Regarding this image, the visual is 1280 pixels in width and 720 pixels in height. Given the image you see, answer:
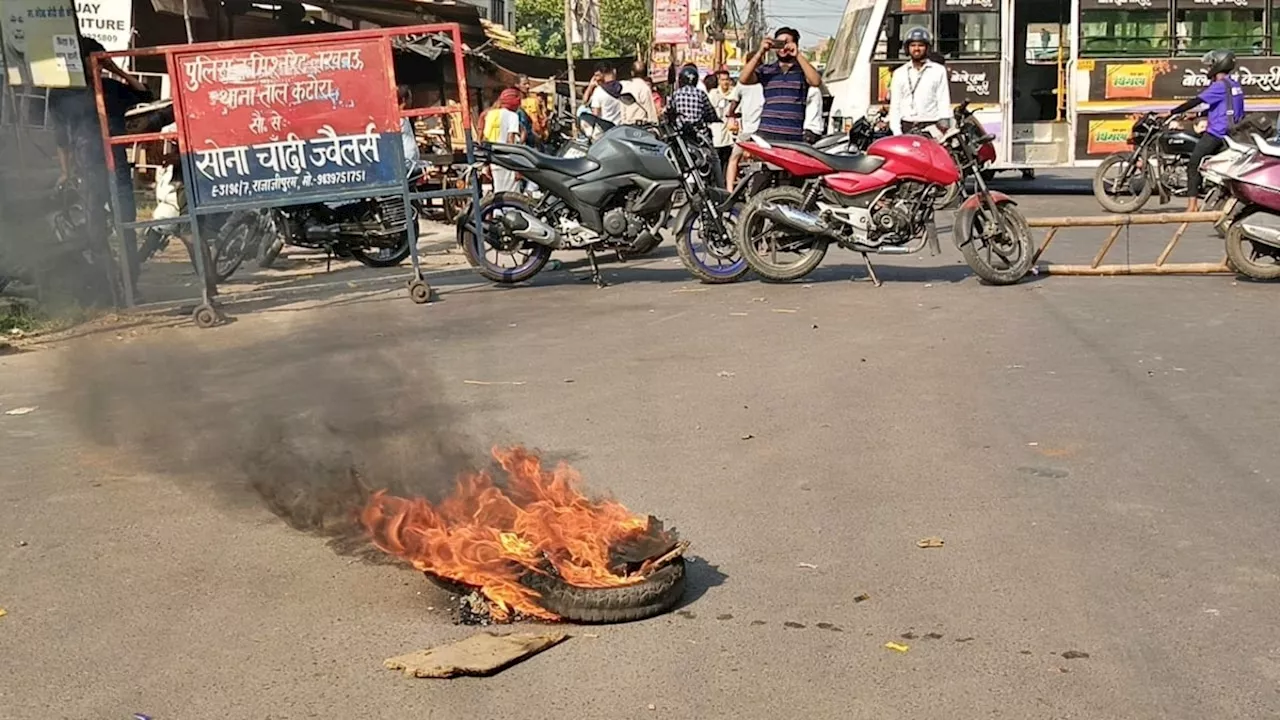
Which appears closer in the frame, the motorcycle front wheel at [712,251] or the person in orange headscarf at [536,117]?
the motorcycle front wheel at [712,251]

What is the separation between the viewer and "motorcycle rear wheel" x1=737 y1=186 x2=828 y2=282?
9930mm

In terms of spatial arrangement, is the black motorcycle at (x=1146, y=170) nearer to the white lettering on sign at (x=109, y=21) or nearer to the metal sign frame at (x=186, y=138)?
the metal sign frame at (x=186, y=138)

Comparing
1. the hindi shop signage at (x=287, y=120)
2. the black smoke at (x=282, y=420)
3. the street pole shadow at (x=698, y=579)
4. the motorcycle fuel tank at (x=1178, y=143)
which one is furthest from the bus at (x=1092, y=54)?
the street pole shadow at (x=698, y=579)

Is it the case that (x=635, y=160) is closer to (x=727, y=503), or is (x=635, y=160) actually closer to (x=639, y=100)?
(x=727, y=503)

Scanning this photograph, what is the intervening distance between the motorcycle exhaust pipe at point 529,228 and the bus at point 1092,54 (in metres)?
9.00

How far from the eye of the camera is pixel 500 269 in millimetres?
10656

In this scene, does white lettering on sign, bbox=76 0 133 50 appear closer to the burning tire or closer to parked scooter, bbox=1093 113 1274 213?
parked scooter, bbox=1093 113 1274 213

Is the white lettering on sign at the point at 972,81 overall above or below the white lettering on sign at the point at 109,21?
below

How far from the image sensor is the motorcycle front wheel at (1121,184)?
1608 cm

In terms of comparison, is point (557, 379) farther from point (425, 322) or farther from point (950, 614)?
point (950, 614)

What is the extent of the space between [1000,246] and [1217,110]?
6226 millimetres

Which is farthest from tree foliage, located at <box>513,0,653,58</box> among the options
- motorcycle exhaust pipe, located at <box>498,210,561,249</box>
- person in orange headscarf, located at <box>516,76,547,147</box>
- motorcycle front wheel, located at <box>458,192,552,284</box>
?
motorcycle exhaust pipe, located at <box>498,210,561,249</box>

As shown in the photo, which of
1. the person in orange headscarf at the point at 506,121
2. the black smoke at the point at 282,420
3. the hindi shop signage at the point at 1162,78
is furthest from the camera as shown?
the hindi shop signage at the point at 1162,78

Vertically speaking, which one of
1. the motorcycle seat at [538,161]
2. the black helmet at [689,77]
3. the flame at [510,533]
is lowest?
the flame at [510,533]
